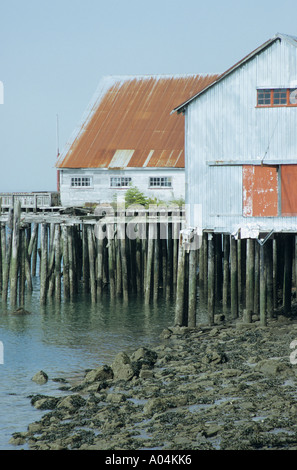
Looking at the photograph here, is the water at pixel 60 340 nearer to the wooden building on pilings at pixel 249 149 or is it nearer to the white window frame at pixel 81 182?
the wooden building on pilings at pixel 249 149

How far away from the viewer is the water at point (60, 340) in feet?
54.9

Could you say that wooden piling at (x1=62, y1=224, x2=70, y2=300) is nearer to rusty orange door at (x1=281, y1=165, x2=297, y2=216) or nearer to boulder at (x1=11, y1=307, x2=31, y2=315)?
boulder at (x1=11, y1=307, x2=31, y2=315)

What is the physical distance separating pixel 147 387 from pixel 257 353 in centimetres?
344

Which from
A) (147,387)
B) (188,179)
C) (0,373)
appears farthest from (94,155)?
(147,387)

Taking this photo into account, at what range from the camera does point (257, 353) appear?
59.4 feet

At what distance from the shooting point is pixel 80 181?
3334cm

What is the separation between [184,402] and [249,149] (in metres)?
9.18

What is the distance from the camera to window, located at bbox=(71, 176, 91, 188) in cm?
3319

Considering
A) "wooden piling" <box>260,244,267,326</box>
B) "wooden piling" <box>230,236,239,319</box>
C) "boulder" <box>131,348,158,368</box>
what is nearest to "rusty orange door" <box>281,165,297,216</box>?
"wooden piling" <box>260,244,267,326</box>

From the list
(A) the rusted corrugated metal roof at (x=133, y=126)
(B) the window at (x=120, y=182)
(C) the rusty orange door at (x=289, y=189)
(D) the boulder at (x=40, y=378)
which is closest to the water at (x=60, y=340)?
(D) the boulder at (x=40, y=378)

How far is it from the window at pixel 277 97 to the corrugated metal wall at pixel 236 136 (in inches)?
5.7

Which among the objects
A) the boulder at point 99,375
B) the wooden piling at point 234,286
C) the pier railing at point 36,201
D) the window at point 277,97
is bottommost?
the boulder at point 99,375

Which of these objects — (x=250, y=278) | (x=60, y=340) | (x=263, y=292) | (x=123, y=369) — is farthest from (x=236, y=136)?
(x=60, y=340)
